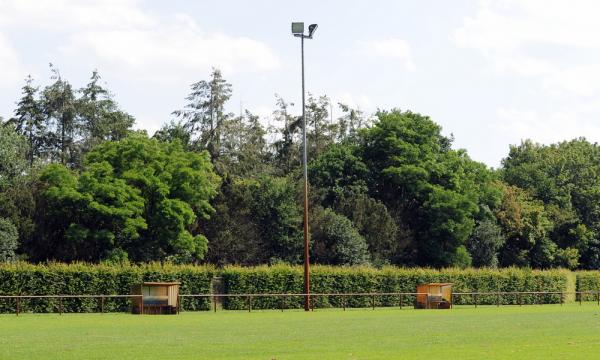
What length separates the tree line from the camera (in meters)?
71.9

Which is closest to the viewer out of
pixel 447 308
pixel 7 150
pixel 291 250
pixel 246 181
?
pixel 447 308

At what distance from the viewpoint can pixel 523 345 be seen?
2497cm

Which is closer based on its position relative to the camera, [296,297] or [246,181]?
[296,297]

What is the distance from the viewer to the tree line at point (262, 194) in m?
71.9

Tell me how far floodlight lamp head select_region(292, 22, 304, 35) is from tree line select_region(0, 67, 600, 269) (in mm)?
21825

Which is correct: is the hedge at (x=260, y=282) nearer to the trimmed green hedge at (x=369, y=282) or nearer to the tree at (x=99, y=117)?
the trimmed green hedge at (x=369, y=282)

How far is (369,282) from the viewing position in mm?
66000

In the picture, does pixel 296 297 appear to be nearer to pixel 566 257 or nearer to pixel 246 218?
pixel 246 218

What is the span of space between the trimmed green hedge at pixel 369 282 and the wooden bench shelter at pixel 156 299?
9.17 m

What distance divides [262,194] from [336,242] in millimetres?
7779

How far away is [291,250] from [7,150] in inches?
961

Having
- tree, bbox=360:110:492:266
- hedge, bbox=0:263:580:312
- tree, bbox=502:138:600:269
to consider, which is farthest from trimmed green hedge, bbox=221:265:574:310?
tree, bbox=502:138:600:269

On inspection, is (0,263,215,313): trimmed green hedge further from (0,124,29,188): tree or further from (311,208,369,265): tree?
(311,208,369,265): tree

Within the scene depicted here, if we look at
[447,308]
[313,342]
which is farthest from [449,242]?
[313,342]
